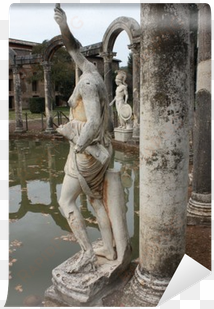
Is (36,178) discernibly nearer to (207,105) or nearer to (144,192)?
(207,105)

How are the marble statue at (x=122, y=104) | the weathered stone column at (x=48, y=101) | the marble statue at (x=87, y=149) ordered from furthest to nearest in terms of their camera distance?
the weathered stone column at (x=48, y=101) < the marble statue at (x=122, y=104) < the marble statue at (x=87, y=149)

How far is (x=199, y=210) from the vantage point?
16.7 ft

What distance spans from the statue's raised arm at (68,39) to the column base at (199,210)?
3.04 m

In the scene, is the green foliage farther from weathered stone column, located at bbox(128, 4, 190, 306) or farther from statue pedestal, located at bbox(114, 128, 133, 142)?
weathered stone column, located at bbox(128, 4, 190, 306)

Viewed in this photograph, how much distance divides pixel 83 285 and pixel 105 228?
0.59m

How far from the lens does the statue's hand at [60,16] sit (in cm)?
281

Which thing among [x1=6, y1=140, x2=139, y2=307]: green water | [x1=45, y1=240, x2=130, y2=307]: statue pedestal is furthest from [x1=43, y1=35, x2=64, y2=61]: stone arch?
[x1=45, y1=240, x2=130, y2=307]: statue pedestal

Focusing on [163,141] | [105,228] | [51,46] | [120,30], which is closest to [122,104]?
[120,30]

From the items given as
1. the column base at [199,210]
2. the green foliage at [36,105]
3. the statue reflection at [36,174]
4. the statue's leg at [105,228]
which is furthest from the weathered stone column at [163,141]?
the green foliage at [36,105]

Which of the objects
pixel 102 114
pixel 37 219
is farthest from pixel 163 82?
pixel 37 219

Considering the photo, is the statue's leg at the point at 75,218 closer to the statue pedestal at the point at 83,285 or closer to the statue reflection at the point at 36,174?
the statue pedestal at the point at 83,285

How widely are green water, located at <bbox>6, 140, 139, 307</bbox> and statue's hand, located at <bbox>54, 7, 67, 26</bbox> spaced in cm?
273

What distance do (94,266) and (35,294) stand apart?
32.7 inches

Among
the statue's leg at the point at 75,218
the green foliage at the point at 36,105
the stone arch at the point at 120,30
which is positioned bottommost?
the statue's leg at the point at 75,218
